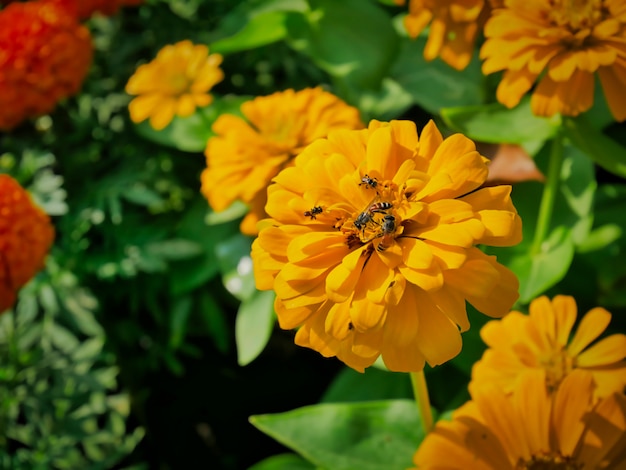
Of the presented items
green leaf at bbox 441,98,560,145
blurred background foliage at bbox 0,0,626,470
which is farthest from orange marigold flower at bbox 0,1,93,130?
green leaf at bbox 441,98,560,145

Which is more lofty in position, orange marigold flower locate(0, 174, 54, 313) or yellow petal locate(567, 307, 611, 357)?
yellow petal locate(567, 307, 611, 357)

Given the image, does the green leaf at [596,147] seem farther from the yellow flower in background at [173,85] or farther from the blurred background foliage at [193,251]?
the yellow flower in background at [173,85]

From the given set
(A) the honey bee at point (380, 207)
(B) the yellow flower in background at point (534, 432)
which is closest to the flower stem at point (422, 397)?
(B) the yellow flower in background at point (534, 432)

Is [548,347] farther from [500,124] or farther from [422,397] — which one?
[500,124]

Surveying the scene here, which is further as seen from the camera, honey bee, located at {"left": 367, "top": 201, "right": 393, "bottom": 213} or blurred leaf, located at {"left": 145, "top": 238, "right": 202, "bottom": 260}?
blurred leaf, located at {"left": 145, "top": 238, "right": 202, "bottom": 260}

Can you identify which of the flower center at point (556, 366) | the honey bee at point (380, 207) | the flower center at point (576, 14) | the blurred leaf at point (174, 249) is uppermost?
the flower center at point (576, 14)

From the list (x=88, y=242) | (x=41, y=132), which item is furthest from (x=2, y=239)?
(x=41, y=132)

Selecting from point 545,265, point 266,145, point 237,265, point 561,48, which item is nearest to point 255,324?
point 237,265

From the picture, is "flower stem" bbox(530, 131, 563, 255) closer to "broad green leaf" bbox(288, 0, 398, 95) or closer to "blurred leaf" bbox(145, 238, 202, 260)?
"broad green leaf" bbox(288, 0, 398, 95)
